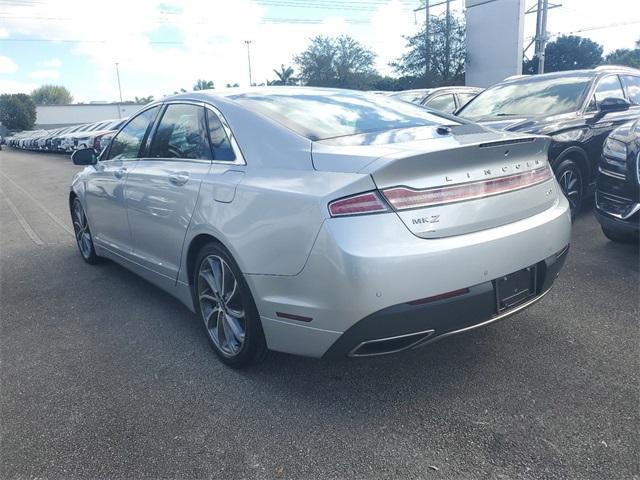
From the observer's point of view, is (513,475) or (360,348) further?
(360,348)

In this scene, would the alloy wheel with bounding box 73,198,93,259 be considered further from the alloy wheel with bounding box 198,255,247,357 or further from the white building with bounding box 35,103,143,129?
the white building with bounding box 35,103,143,129

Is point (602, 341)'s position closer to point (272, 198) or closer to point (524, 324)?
point (524, 324)

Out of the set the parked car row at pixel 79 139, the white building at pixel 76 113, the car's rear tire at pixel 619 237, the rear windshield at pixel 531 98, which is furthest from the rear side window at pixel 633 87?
the white building at pixel 76 113

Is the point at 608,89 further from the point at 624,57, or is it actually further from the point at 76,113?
the point at 76,113

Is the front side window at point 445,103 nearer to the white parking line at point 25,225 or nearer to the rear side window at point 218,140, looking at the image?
the white parking line at point 25,225

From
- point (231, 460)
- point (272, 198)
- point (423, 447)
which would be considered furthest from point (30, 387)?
point (423, 447)

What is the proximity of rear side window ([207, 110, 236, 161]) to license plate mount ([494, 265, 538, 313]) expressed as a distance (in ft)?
5.14

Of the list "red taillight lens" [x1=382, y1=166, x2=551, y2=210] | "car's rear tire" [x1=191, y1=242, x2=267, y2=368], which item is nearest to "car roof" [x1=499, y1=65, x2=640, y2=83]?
"red taillight lens" [x1=382, y1=166, x2=551, y2=210]

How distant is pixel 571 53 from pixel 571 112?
145 ft

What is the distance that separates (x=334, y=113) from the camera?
3131mm

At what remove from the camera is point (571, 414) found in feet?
7.86

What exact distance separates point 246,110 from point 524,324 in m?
2.16

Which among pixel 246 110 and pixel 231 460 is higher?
pixel 246 110

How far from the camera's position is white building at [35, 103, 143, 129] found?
218 ft
